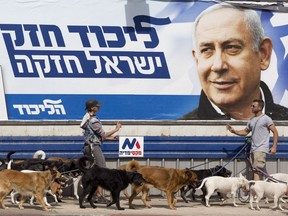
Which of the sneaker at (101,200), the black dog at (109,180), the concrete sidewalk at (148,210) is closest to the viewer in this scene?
the concrete sidewalk at (148,210)

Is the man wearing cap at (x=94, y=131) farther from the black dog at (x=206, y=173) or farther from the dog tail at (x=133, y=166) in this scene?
the black dog at (x=206, y=173)

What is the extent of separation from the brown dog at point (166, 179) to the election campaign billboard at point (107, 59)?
5.63 ft

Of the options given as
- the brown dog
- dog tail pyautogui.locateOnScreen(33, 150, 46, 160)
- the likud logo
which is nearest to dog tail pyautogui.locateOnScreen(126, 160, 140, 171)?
the brown dog

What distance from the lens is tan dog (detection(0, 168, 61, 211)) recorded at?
45.3 feet

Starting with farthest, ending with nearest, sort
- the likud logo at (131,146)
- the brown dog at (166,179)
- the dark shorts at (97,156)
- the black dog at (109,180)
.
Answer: the likud logo at (131,146)
the dark shorts at (97,156)
the brown dog at (166,179)
the black dog at (109,180)

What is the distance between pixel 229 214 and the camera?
552 inches

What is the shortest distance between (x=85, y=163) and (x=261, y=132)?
11.0 ft

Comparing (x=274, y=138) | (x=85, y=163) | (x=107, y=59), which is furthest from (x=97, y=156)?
(x=274, y=138)

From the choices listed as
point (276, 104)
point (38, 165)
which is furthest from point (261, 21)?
point (38, 165)

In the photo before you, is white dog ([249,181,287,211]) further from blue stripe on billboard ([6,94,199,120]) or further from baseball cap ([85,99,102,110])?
baseball cap ([85,99,102,110])

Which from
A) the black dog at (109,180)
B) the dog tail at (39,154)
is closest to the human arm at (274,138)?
the black dog at (109,180)

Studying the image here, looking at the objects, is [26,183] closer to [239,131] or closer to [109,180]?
[109,180]

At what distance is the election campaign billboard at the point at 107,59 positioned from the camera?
617 inches

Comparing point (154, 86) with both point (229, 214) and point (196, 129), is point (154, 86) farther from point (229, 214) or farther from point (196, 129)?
point (229, 214)
